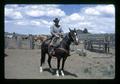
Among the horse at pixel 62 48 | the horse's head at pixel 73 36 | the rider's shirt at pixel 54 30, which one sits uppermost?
the rider's shirt at pixel 54 30

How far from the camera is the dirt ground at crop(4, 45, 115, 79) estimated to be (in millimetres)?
3934

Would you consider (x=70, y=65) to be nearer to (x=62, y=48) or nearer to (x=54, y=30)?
(x=62, y=48)

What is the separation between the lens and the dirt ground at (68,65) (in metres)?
3.93

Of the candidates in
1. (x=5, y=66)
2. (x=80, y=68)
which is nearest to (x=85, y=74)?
(x=80, y=68)

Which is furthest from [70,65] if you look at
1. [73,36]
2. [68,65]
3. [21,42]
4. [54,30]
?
[21,42]

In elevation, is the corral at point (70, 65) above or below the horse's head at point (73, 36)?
below

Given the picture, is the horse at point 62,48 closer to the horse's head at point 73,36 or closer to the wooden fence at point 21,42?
the horse's head at point 73,36

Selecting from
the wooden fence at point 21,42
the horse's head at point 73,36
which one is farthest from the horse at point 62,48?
the wooden fence at point 21,42

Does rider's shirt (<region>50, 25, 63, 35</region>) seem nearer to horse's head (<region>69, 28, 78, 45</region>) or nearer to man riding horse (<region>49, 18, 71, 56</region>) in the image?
man riding horse (<region>49, 18, 71, 56</region>)

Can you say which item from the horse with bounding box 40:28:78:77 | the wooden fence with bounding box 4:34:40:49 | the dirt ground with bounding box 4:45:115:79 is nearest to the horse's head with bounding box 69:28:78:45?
the horse with bounding box 40:28:78:77

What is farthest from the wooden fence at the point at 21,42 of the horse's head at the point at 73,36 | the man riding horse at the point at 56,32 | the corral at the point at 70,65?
the horse's head at the point at 73,36

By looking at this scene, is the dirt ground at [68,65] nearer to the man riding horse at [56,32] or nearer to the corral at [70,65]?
the corral at [70,65]
